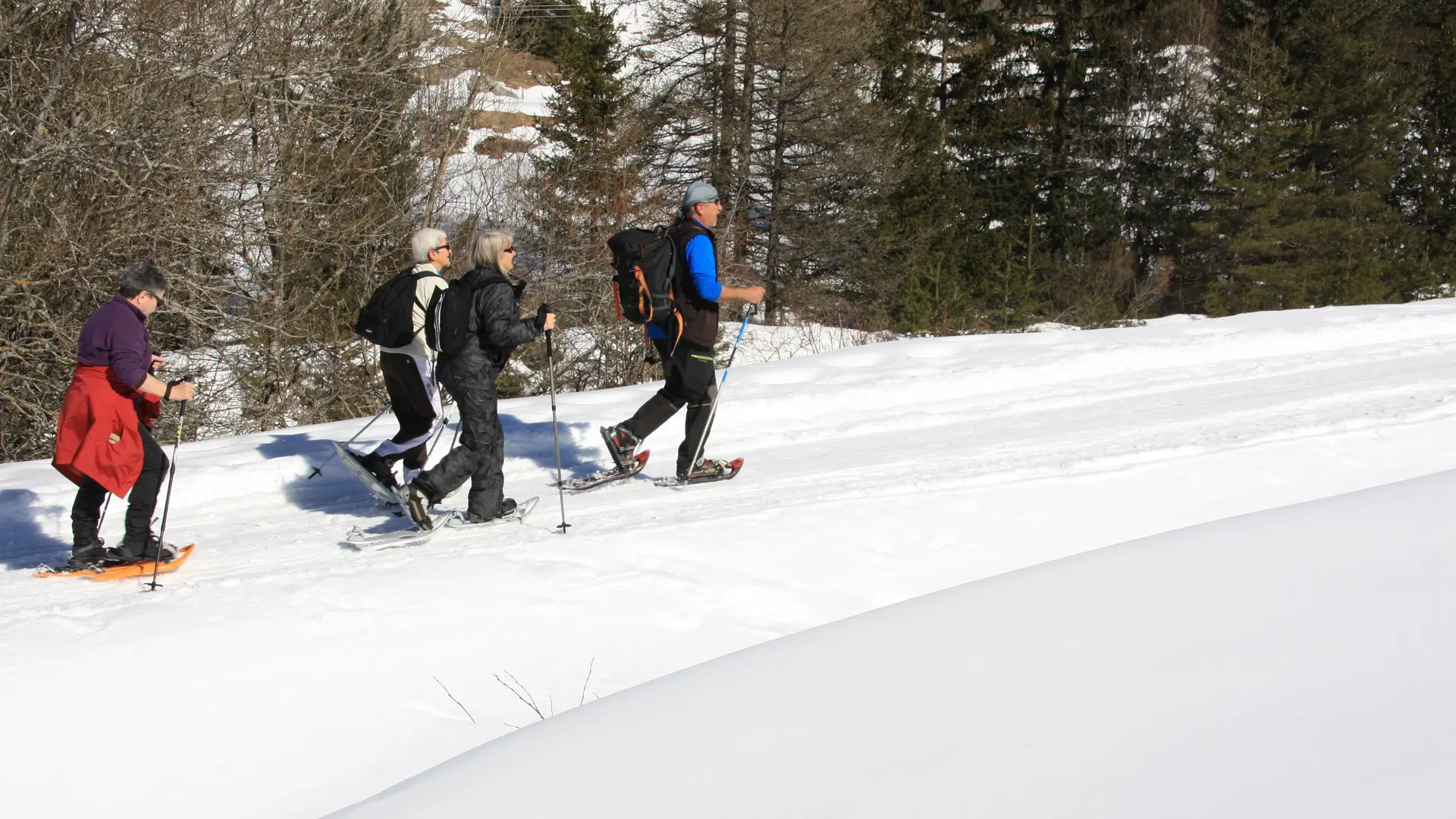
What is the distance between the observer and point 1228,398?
900 cm

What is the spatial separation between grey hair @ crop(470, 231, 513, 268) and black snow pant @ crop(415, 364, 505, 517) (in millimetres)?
621

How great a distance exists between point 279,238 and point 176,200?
2.04 meters

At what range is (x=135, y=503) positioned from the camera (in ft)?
18.7

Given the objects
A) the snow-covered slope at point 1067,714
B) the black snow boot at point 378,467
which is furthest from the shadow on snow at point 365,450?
the snow-covered slope at point 1067,714

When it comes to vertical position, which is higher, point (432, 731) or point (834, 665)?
point (834, 665)

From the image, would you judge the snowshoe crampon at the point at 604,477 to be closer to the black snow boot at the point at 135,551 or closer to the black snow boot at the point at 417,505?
the black snow boot at the point at 417,505

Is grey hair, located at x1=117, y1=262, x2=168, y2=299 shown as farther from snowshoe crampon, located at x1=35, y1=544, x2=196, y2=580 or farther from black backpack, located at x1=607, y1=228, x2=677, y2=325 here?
black backpack, located at x1=607, y1=228, x2=677, y2=325

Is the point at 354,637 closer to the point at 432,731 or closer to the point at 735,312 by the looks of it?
the point at 432,731

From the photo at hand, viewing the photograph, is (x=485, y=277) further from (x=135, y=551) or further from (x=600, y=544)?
(x=135, y=551)

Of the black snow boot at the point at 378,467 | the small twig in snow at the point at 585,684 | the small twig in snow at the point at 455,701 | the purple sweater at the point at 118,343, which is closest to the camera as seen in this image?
the small twig in snow at the point at 455,701

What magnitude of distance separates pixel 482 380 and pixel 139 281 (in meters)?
1.75

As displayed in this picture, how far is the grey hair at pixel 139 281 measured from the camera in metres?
5.38

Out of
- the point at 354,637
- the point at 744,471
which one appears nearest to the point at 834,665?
the point at 354,637

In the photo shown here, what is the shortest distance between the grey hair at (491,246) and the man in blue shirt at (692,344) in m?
1.08
